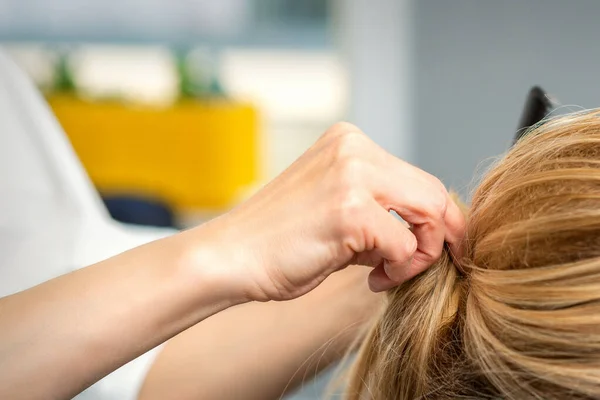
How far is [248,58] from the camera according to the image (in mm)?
4383

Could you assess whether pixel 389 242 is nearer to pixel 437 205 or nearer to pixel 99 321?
pixel 437 205

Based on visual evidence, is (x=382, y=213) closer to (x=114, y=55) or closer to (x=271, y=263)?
(x=271, y=263)

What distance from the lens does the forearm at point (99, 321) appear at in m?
0.76

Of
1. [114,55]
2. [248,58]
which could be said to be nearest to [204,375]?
→ [248,58]

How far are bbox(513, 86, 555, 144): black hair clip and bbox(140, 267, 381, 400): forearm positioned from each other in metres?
0.29

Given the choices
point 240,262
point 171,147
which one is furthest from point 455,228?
point 171,147

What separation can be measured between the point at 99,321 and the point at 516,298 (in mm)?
385

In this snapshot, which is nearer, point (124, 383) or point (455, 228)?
point (455, 228)

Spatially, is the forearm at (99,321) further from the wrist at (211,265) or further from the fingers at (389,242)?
the fingers at (389,242)

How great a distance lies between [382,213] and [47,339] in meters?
0.34

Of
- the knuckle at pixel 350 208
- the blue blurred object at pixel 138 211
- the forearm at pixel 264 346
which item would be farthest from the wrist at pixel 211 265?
the blue blurred object at pixel 138 211

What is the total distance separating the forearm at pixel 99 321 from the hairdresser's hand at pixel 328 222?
0.04 meters

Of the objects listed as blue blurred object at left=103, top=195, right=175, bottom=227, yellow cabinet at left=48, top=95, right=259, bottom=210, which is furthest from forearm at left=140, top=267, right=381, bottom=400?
yellow cabinet at left=48, top=95, right=259, bottom=210

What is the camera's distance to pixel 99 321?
76 centimetres
